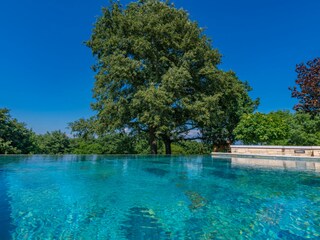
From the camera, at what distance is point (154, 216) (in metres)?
3.29

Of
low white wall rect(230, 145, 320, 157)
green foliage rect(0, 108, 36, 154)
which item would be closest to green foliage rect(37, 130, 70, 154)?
green foliage rect(0, 108, 36, 154)

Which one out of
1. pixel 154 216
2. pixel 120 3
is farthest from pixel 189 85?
pixel 154 216

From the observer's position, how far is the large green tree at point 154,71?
15208 mm

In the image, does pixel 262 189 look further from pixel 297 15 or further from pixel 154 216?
pixel 297 15

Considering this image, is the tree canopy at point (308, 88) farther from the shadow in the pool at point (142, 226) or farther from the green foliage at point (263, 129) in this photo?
the shadow in the pool at point (142, 226)

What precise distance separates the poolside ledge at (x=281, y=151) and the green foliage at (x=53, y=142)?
17.3 meters

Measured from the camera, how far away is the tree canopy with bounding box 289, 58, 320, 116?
34.3 ft

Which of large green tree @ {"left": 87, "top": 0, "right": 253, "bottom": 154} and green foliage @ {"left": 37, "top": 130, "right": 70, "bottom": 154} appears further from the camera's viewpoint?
green foliage @ {"left": 37, "top": 130, "right": 70, "bottom": 154}

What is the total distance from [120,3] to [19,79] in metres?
17.5

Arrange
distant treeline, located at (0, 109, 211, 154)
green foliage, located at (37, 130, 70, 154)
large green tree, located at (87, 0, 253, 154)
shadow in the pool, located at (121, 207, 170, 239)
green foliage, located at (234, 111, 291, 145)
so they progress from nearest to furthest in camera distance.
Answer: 1. shadow in the pool, located at (121, 207, 170, 239)
2. green foliage, located at (234, 111, 291, 145)
3. large green tree, located at (87, 0, 253, 154)
4. distant treeline, located at (0, 109, 211, 154)
5. green foliage, located at (37, 130, 70, 154)

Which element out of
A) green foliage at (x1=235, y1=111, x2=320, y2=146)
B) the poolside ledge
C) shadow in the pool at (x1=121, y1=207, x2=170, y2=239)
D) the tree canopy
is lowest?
shadow in the pool at (x1=121, y1=207, x2=170, y2=239)

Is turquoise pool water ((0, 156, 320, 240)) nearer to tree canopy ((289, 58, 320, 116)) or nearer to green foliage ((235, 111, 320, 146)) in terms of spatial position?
tree canopy ((289, 58, 320, 116))

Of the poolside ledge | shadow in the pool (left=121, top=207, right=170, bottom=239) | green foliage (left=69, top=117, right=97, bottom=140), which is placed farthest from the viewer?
green foliage (left=69, top=117, right=97, bottom=140)

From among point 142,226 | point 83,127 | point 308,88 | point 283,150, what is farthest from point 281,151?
point 83,127
